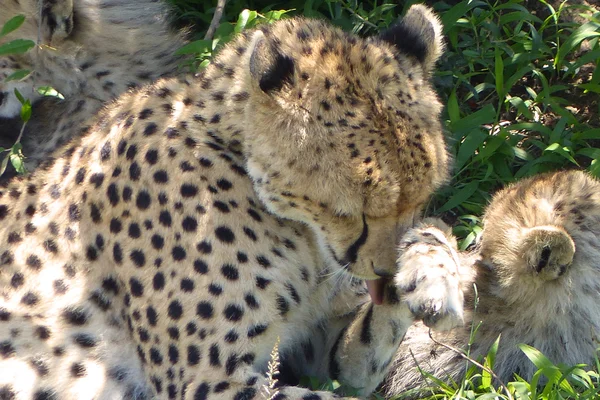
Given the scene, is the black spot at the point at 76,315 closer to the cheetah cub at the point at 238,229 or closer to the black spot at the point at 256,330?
the cheetah cub at the point at 238,229

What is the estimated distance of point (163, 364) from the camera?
3336mm

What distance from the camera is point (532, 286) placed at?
3518 mm

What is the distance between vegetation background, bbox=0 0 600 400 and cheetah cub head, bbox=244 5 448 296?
3.39 ft

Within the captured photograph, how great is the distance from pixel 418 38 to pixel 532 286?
922 millimetres

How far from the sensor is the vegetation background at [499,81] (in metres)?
4.43

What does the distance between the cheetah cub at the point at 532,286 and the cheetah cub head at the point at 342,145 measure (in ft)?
1.09

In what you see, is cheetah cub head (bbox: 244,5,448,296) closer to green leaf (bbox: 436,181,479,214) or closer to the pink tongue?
the pink tongue

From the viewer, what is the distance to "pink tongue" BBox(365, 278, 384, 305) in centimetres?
335

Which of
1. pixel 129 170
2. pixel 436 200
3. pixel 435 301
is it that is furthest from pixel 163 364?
pixel 436 200

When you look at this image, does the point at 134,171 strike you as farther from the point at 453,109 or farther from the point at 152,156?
the point at 453,109

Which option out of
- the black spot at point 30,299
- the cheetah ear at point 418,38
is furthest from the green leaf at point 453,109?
the black spot at point 30,299

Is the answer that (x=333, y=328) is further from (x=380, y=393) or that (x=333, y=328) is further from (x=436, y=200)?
(x=436, y=200)

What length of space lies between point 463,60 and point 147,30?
1563mm

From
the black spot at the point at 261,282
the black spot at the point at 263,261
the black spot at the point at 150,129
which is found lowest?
the black spot at the point at 261,282
